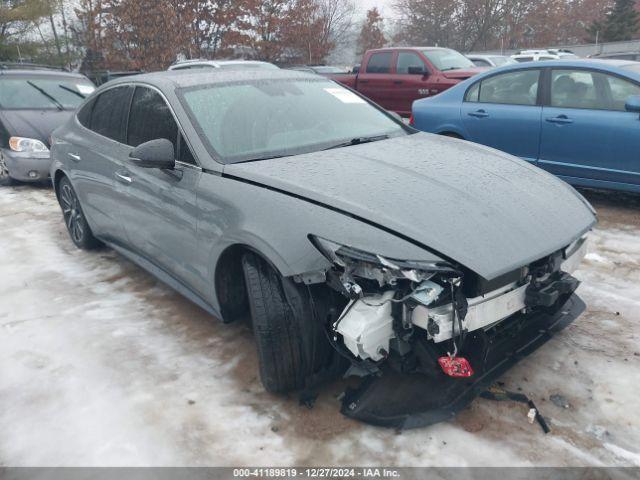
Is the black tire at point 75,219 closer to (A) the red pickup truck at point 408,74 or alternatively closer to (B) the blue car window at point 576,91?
(B) the blue car window at point 576,91

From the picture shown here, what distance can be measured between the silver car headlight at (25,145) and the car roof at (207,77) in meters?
3.88

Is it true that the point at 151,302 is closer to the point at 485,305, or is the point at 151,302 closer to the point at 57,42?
the point at 485,305

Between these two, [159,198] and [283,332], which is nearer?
[283,332]

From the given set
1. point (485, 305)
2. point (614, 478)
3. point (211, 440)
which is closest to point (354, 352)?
point (485, 305)

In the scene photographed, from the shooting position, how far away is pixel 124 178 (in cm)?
368

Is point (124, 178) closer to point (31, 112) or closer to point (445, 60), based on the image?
point (31, 112)

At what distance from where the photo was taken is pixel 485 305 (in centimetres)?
226

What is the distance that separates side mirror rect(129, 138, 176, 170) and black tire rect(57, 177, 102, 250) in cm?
203

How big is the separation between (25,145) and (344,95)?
5.22 meters

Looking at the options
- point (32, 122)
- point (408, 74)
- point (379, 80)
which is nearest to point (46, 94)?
point (32, 122)

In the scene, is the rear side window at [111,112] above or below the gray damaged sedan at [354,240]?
above

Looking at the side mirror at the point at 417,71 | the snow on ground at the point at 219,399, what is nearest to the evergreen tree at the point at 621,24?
the side mirror at the point at 417,71

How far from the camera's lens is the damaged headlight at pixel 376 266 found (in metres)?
2.14

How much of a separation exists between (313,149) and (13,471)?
2183mm
